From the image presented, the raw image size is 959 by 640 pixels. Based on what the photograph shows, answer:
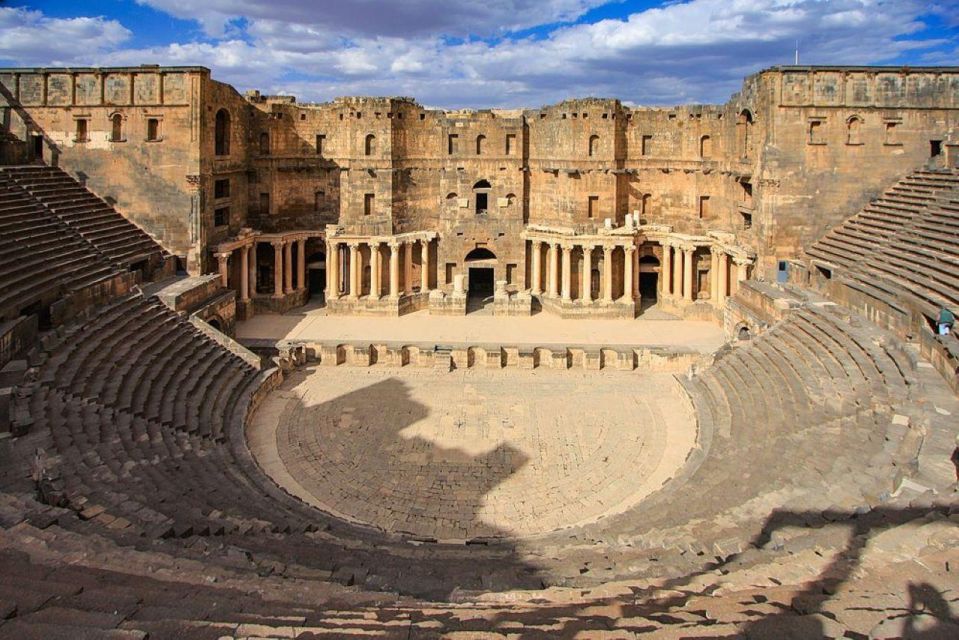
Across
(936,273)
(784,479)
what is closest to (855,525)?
(784,479)

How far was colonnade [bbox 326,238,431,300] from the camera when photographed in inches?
1388

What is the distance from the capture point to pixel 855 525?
1139 cm

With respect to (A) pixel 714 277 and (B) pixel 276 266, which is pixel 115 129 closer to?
(B) pixel 276 266

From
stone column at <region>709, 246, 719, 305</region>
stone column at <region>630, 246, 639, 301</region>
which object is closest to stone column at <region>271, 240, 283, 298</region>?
stone column at <region>630, 246, 639, 301</region>

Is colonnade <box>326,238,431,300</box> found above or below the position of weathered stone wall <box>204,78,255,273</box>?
below

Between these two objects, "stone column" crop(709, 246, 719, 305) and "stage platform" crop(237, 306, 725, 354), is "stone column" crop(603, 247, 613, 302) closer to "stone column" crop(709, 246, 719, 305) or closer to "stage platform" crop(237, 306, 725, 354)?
"stage platform" crop(237, 306, 725, 354)

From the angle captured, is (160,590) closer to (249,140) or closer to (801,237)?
(801,237)

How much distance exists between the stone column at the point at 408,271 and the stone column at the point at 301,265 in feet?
15.7

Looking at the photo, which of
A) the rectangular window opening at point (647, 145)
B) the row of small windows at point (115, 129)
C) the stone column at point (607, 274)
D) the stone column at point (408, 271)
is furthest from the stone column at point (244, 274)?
the rectangular window opening at point (647, 145)

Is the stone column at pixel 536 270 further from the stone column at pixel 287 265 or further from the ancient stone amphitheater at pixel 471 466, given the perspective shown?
the stone column at pixel 287 265

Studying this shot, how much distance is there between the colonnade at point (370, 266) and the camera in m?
35.2

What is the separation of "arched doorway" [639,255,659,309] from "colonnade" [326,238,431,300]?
10.5 meters

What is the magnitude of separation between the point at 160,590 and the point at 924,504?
34.4ft

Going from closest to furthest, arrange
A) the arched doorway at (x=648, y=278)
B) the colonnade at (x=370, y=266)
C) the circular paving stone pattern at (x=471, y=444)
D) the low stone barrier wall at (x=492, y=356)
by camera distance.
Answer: the circular paving stone pattern at (x=471, y=444), the low stone barrier wall at (x=492, y=356), the colonnade at (x=370, y=266), the arched doorway at (x=648, y=278)
